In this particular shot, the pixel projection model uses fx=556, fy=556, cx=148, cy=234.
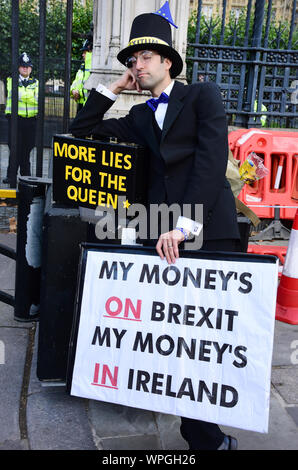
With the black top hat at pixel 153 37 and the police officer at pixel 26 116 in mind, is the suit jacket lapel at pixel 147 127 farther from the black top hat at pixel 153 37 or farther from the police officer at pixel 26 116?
the police officer at pixel 26 116

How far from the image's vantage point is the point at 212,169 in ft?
8.17

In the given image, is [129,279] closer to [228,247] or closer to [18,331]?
[228,247]

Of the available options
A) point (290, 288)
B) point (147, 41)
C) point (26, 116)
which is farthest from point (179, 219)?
point (26, 116)

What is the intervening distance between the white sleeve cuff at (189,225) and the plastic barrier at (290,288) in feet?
7.06

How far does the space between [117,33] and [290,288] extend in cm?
385

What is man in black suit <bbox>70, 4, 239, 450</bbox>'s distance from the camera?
2500 mm

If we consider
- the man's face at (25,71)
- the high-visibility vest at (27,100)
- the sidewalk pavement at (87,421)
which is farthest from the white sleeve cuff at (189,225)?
the high-visibility vest at (27,100)

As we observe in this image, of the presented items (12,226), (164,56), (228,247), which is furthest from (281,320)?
(12,226)

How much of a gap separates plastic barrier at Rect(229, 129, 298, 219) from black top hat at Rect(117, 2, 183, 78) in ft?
13.1

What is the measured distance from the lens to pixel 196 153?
2.52 meters

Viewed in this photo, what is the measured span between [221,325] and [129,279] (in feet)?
1.56

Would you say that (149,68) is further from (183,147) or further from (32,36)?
(32,36)

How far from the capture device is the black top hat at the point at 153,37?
2.55 meters

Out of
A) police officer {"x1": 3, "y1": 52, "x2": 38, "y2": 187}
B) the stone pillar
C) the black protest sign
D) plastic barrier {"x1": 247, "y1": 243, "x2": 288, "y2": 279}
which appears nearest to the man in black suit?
the black protest sign
